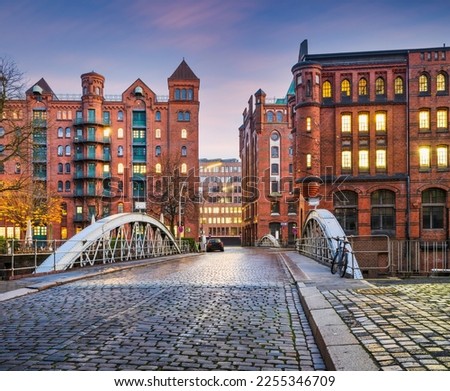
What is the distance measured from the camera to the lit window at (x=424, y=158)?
44.9m

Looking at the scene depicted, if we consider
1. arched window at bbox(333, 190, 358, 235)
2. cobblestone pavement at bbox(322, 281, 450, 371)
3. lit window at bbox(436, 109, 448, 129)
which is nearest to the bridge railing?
cobblestone pavement at bbox(322, 281, 450, 371)

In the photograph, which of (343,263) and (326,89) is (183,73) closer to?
(326,89)

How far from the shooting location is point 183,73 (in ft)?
248

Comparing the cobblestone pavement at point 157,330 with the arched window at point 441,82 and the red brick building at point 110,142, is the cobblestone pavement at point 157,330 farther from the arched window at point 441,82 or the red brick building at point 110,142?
the red brick building at point 110,142

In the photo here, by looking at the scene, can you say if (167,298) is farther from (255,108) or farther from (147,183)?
(255,108)

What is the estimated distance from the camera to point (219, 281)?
14.8m

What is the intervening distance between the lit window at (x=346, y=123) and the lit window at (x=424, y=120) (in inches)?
218

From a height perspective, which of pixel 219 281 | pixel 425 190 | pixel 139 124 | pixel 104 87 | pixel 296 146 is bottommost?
pixel 219 281

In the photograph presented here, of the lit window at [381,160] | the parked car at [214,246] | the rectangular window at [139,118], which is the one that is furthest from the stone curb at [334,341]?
the rectangular window at [139,118]

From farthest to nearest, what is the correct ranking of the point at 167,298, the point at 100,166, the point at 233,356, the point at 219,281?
the point at 100,166 < the point at 219,281 < the point at 167,298 < the point at 233,356

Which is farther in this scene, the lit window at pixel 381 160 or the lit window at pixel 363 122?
the lit window at pixel 363 122

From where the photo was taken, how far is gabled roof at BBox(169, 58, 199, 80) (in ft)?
245

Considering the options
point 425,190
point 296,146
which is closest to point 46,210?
point 296,146
